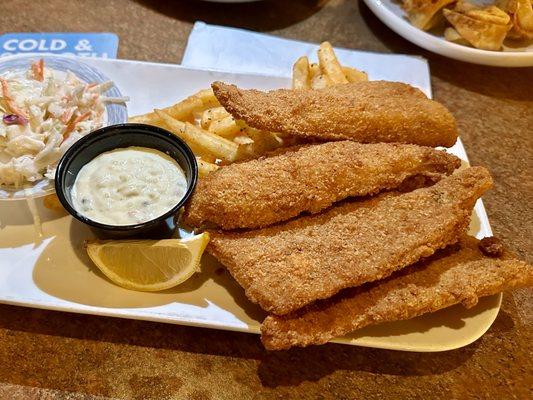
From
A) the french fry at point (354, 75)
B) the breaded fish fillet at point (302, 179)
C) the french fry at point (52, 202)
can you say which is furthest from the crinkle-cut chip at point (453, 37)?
the french fry at point (52, 202)

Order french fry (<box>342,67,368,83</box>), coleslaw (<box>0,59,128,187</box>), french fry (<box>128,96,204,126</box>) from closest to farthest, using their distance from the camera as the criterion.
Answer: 1. coleslaw (<box>0,59,128,187</box>)
2. french fry (<box>128,96,204,126</box>)
3. french fry (<box>342,67,368,83</box>)

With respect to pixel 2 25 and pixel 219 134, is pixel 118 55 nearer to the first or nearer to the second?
pixel 2 25

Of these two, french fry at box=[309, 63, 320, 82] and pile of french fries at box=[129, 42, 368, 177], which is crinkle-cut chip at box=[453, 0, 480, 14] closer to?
pile of french fries at box=[129, 42, 368, 177]

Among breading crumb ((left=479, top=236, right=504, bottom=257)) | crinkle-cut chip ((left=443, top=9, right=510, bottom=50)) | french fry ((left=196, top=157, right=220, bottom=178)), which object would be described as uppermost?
crinkle-cut chip ((left=443, top=9, right=510, bottom=50))

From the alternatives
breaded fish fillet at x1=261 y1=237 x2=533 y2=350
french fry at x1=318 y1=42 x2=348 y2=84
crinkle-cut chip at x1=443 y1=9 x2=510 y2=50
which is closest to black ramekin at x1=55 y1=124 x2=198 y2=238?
breaded fish fillet at x1=261 y1=237 x2=533 y2=350

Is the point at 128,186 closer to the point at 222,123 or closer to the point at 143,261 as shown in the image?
the point at 143,261

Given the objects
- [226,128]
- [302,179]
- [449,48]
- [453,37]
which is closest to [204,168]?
[226,128]

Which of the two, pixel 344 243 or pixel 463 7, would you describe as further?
pixel 463 7
